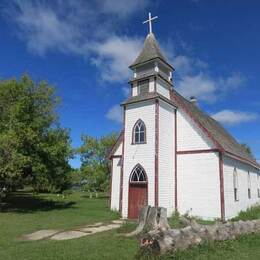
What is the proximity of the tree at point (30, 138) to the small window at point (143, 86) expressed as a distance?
781 cm

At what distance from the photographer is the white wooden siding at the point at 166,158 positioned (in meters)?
19.8

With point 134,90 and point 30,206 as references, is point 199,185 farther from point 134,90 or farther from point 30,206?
point 30,206

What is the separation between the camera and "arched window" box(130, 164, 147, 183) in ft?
65.9

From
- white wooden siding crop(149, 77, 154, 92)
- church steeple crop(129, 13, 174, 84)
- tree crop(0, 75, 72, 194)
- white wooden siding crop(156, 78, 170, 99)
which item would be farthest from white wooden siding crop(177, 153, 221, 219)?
tree crop(0, 75, 72, 194)

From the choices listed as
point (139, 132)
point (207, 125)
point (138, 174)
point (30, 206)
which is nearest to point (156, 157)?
point (138, 174)

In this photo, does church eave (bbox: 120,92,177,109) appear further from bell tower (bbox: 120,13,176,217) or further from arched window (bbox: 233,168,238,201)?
arched window (bbox: 233,168,238,201)

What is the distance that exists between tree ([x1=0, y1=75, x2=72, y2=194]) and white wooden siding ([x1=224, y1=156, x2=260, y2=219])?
1312 cm

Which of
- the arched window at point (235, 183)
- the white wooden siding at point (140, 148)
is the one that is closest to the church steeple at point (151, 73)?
the white wooden siding at point (140, 148)

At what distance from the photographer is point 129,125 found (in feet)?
71.2

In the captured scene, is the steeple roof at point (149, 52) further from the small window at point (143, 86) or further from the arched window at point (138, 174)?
the arched window at point (138, 174)

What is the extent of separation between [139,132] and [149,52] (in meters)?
6.27

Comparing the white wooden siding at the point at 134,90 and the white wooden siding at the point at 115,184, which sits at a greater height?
the white wooden siding at the point at 134,90

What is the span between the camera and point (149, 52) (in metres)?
22.7

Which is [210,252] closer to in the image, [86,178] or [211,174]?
[211,174]
